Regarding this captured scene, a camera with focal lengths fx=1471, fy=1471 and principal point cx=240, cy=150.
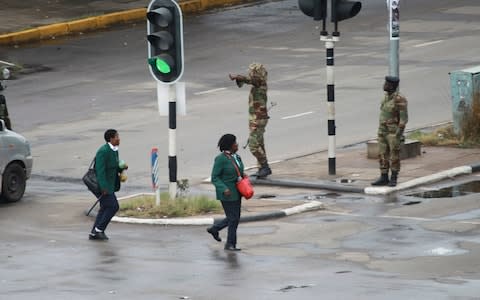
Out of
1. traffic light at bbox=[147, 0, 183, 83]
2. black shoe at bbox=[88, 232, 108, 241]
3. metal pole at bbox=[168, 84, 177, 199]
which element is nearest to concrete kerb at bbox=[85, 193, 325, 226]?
metal pole at bbox=[168, 84, 177, 199]

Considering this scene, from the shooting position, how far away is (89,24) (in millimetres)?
37906

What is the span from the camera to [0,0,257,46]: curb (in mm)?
36156

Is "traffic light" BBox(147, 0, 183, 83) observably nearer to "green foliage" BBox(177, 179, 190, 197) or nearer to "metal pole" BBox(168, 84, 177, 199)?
"metal pole" BBox(168, 84, 177, 199)

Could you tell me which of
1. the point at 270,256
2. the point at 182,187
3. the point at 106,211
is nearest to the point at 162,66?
the point at 182,187

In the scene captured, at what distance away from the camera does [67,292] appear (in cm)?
1405

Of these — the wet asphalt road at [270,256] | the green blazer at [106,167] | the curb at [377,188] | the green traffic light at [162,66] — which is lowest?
the wet asphalt road at [270,256]

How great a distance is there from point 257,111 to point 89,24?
17.0m

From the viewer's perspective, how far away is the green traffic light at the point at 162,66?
62.5ft

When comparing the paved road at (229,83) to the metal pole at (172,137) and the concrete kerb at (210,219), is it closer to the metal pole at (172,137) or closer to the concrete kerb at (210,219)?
the metal pole at (172,137)

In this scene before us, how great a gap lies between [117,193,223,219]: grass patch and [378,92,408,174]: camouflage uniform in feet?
8.81

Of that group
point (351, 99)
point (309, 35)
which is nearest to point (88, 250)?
point (351, 99)

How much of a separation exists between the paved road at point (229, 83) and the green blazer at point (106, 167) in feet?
15.1

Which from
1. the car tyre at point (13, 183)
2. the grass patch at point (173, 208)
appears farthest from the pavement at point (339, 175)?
the car tyre at point (13, 183)

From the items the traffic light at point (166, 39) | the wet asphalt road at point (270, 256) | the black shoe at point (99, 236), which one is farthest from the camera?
the traffic light at point (166, 39)
